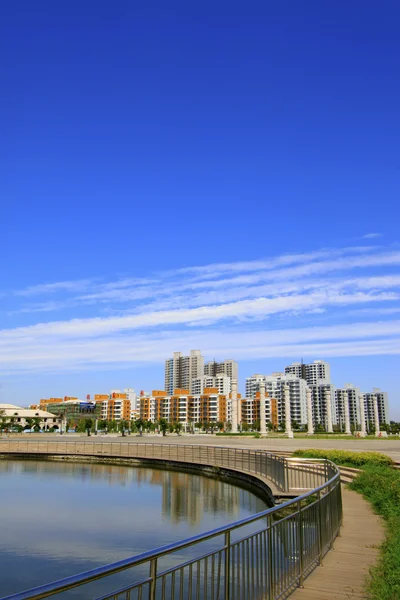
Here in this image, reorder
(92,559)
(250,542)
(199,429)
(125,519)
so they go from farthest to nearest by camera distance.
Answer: (199,429)
(125,519)
(92,559)
(250,542)

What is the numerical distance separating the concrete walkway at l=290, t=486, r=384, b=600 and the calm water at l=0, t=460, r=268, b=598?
4.92 metres

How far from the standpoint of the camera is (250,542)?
6.18 m

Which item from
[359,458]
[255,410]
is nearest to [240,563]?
[359,458]

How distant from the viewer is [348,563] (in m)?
8.48

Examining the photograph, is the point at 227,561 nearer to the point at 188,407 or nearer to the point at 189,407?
the point at 188,407

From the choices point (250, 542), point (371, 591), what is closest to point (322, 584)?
point (371, 591)

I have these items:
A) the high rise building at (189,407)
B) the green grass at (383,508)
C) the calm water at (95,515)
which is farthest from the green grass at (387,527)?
the high rise building at (189,407)

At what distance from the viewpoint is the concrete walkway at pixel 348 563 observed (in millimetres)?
7008

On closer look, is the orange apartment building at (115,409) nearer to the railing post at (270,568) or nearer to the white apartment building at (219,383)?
the white apartment building at (219,383)

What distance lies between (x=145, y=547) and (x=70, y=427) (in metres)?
135

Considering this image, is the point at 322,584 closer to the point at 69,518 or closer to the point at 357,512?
the point at 357,512

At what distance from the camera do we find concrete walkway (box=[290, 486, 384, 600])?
701 cm

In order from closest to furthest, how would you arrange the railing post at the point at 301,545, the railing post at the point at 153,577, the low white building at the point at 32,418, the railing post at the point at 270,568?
the railing post at the point at 153,577 → the railing post at the point at 270,568 → the railing post at the point at 301,545 → the low white building at the point at 32,418

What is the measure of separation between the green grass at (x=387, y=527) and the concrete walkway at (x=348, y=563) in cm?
19
